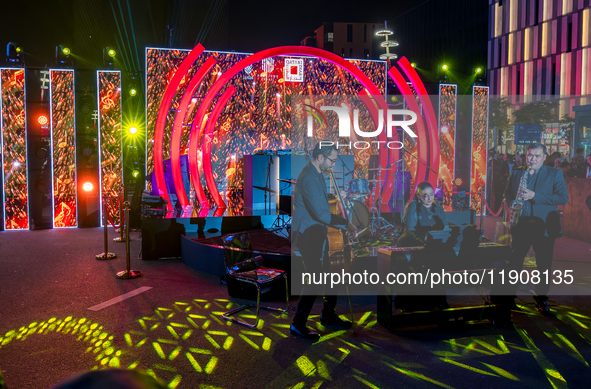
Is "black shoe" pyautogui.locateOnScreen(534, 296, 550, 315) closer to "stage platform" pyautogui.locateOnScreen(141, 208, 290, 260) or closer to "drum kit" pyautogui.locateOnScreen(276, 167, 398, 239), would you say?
"drum kit" pyautogui.locateOnScreen(276, 167, 398, 239)

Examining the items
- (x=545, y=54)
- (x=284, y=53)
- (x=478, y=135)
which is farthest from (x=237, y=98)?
(x=545, y=54)

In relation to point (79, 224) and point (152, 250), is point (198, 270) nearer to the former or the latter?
point (152, 250)

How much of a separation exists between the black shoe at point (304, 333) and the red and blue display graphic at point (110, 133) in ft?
24.3

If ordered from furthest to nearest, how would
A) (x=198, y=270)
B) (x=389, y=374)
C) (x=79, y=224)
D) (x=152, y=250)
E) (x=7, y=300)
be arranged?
(x=79, y=224)
(x=152, y=250)
(x=198, y=270)
(x=7, y=300)
(x=389, y=374)

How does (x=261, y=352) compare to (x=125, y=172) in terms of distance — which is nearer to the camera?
(x=261, y=352)

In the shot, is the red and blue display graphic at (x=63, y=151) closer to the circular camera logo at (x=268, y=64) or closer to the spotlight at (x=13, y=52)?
the spotlight at (x=13, y=52)

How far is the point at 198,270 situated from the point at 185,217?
3.97 feet

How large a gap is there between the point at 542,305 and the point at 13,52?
10958 mm

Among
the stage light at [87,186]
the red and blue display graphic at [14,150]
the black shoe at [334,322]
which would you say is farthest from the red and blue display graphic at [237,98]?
A: the black shoe at [334,322]

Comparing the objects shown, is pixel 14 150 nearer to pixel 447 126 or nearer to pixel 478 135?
pixel 447 126

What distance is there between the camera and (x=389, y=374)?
125 inches

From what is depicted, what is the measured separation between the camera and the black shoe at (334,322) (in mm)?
4113

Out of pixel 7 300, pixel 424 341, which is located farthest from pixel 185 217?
pixel 424 341

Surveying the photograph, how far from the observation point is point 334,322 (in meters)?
4.14
